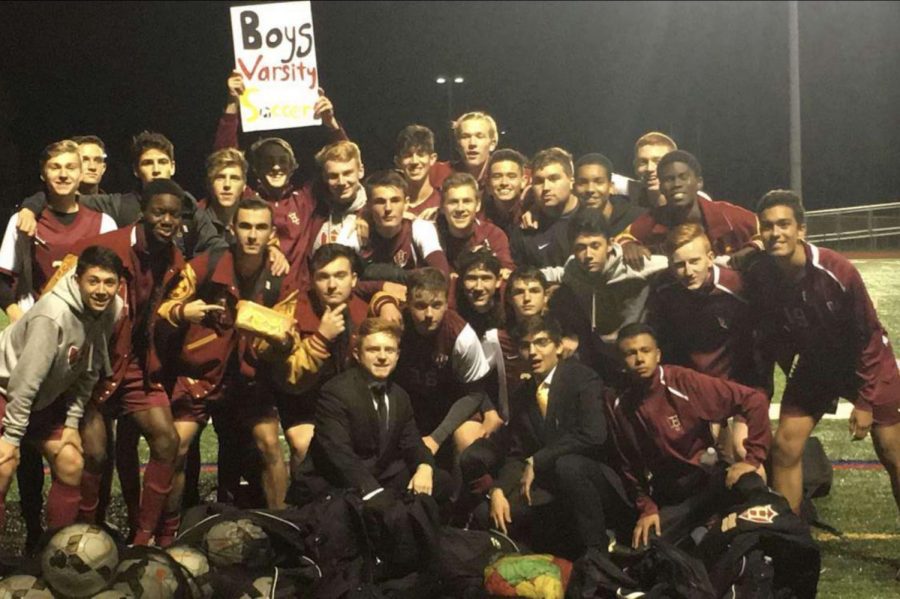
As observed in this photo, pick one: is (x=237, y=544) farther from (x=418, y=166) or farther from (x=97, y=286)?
(x=418, y=166)

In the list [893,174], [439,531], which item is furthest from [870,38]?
[439,531]

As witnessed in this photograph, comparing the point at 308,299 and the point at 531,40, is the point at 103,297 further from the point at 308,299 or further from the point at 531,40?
the point at 531,40

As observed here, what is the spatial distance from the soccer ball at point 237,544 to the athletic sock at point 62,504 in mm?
552

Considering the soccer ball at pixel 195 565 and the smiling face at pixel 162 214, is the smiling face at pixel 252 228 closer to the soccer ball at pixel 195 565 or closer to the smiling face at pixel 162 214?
the smiling face at pixel 162 214

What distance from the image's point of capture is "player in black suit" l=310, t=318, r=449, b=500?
366 cm

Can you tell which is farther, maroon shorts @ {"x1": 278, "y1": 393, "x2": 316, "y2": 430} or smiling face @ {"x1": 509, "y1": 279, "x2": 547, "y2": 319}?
maroon shorts @ {"x1": 278, "y1": 393, "x2": 316, "y2": 430}

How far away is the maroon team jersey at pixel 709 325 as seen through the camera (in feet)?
13.2

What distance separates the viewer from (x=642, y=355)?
377 centimetres

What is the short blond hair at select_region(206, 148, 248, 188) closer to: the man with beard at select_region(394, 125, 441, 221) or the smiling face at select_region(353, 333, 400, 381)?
the man with beard at select_region(394, 125, 441, 221)

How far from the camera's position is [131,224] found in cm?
414

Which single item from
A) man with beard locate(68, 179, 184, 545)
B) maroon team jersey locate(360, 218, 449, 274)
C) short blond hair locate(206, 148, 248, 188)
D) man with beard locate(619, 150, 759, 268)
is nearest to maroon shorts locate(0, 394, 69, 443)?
man with beard locate(68, 179, 184, 545)

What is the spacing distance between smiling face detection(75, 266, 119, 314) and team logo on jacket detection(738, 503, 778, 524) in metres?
2.10

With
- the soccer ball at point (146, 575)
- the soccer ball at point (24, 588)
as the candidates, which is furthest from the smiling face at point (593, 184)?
the soccer ball at point (24, 588)

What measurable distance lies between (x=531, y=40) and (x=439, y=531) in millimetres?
3503
